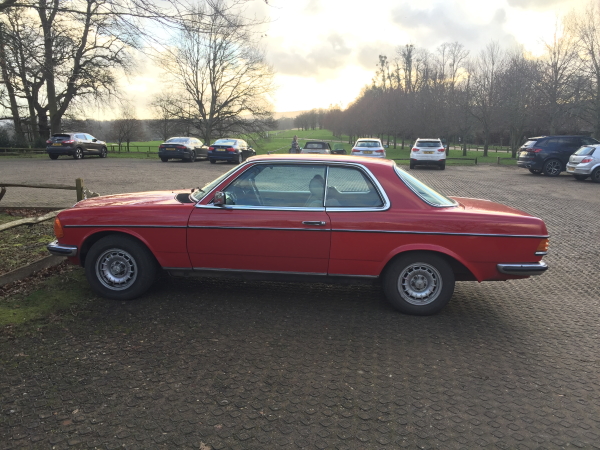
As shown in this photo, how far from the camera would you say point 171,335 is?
13.7 feet

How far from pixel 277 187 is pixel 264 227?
1.93 ft

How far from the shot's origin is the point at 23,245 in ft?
23.6

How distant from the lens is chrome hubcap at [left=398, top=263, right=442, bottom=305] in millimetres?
4766

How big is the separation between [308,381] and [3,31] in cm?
727

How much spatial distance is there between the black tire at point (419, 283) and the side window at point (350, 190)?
2.25 ft

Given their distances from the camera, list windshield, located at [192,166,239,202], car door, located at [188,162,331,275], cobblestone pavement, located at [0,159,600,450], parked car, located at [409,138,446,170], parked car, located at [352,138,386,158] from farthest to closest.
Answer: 1. parked car, located at [409,138,446,170]
2. parked car, located at [352,138,386,158]
3. windshield, located at [192,166,239,202]
4. car door, located at [188,162,331,275]
5. cobblestone pavement, located at [0,159,600,450]

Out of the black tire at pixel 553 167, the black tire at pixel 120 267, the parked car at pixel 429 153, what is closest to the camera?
the black tire at pixel 120 267

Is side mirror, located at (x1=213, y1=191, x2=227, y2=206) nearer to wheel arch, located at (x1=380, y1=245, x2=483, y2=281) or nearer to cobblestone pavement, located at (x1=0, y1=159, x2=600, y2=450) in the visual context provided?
cobblestone pavement, located at (x1=0, y1=159, x2=600, y2=450)

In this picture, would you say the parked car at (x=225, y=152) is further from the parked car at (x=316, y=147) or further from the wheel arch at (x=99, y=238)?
the wheel arch at (x=99, y=238)

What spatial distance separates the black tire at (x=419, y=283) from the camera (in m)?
4.71

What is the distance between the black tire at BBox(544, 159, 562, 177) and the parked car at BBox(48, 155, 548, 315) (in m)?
19.7

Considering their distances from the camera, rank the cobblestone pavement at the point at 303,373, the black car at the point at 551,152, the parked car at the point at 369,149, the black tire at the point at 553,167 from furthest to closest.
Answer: the parked car at the point at 369,149 → the black tire at the point at 553,167 → the black car at the point at 551,152 → the cobblestone pavement at the point at 303,373

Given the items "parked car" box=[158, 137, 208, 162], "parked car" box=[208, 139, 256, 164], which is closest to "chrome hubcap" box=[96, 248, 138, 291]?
"parked car" box=[208, 139, 256, 164]

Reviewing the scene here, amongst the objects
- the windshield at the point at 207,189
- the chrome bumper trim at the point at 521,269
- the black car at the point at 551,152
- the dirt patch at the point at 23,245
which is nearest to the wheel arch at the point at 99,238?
the windshield at the point at 207,189
